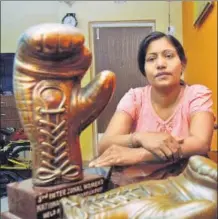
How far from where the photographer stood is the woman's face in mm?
937

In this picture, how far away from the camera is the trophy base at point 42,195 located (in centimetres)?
47

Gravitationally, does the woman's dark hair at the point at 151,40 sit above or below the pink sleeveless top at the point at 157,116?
above

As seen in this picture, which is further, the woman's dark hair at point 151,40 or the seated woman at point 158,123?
the woman's dark hair at point 151,40

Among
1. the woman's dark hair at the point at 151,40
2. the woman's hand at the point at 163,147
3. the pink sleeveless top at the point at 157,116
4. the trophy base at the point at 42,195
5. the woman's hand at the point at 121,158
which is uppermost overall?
the woman's dark hair at the point at 151,40

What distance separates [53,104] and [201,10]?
225cm

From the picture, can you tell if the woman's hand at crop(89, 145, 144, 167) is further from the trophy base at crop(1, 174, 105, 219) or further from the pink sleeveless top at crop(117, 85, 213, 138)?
the pink sleeveless top at crop(117, 85, 213, 138)

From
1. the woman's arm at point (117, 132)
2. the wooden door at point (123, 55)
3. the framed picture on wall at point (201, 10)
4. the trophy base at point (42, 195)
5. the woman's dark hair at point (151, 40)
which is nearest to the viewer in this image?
the trophy base at point (42, 195)

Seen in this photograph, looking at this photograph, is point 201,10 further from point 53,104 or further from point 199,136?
point 53,104

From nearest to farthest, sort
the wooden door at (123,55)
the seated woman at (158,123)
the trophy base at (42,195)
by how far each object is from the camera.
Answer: the trophy base at (42,195) → the seated woman at (158,123) → the wooden door at (123,55)

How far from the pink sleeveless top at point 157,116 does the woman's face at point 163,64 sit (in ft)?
0.30

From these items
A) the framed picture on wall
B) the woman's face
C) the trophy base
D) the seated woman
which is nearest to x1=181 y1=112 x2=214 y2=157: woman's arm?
the seated woman

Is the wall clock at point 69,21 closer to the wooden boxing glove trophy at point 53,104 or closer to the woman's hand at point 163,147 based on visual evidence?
the wooden boxing glove trophy at point 53,104

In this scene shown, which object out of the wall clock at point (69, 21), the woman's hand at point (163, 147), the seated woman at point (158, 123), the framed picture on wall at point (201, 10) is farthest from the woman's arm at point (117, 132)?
the framed picture on wall at point (201, 10)

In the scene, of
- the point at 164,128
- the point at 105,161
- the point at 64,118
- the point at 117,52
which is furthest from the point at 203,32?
the point at 64,118
